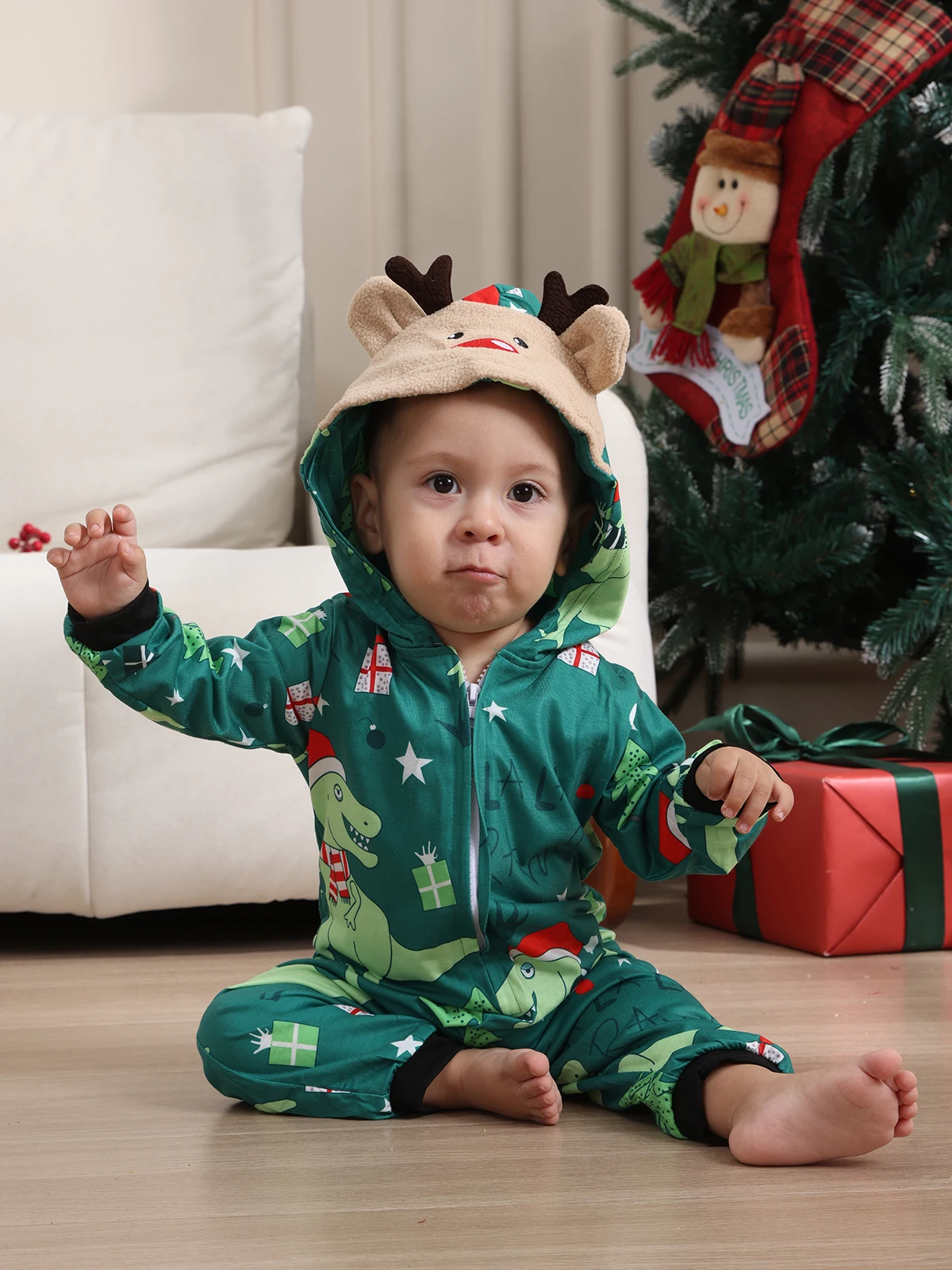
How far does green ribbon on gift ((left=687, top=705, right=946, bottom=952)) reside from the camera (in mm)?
1227

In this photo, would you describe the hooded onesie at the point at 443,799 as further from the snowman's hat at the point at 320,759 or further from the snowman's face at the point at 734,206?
the snowman's face at the point at 734,206

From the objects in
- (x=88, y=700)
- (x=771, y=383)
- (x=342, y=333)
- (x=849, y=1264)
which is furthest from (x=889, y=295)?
(x=849, y=1264)

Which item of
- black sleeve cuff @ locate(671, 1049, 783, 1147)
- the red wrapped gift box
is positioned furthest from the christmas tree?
black sleeve cuff @ locate(671, 1049, 783, 1147)

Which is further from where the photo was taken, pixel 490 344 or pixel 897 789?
pixel 897 789

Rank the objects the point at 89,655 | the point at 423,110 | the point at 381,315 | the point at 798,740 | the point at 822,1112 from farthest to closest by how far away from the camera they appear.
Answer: the point at 423,110 < the point at 798,740 < the point at 381,315 < the point at 89,655 < the point at 822,1112

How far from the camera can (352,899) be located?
2.86ft

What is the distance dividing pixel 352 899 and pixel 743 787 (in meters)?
0.27

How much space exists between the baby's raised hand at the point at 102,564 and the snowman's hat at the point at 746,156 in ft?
3.02

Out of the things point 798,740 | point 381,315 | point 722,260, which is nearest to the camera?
point 381,315

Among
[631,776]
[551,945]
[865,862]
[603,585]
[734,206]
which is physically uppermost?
[734,206]

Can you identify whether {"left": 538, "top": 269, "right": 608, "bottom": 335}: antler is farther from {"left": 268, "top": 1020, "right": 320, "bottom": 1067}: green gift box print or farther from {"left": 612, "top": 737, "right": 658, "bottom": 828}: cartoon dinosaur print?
{"left": 268, "top": 1020, "right": 320, "bottom": 1067}: green gift box print

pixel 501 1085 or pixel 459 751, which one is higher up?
pixel 459 751

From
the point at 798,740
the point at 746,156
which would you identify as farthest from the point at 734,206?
the point at 798,740

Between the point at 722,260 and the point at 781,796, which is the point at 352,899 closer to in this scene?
the point at 781,796
